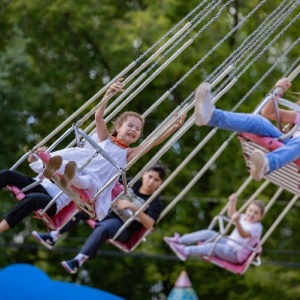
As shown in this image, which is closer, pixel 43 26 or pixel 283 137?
pixel 283 137

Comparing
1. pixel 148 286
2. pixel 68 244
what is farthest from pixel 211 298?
pixel 68 244

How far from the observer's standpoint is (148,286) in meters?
24.5

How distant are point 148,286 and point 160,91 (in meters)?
3.33

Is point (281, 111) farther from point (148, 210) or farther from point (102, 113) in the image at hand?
point (148, 210)

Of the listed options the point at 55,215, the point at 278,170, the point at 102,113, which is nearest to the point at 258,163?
the point at 278,170

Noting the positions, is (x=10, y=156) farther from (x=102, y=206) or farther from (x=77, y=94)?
(x=102, y=206)

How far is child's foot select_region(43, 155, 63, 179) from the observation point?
36.1 feet

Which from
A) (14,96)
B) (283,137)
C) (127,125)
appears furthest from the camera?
(14,96)

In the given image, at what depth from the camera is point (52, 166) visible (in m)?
11.1

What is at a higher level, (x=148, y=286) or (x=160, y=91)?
(x=160, y=91)

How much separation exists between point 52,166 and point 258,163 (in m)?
1.80

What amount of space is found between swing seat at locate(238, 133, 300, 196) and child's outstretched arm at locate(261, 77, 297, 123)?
0.31 metres

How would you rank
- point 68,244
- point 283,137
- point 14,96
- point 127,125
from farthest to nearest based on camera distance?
point 68,244, point 14,96, point 127,125, point 283,137

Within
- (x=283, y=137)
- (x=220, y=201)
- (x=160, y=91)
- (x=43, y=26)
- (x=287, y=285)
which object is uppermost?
→ (x=283, y=137)
